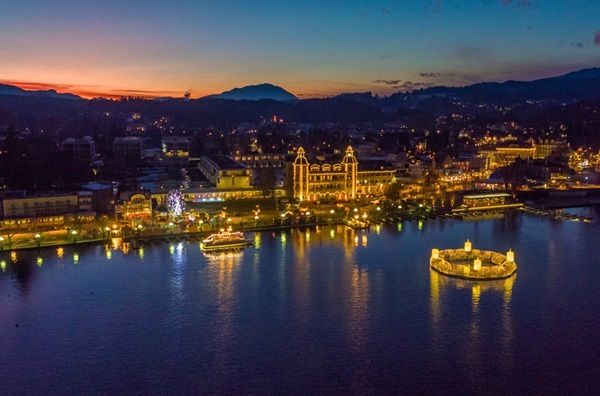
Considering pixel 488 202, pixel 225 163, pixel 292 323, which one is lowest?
pixel 292 323

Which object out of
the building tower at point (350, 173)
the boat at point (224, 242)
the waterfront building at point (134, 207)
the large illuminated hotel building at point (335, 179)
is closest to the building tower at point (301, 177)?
the large illuminated hotel building at point (335, 179)

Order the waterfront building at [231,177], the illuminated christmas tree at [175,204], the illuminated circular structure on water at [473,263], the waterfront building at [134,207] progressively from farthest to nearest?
the waterfront building at [231,177] → the illuminated christmas tree at [175,204] → the waterfront building at [134,207] → the illuminated circular structure on water at [473,263]

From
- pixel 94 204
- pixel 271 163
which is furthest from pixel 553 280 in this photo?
pixel 271 163

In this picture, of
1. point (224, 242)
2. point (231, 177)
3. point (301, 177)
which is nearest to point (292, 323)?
point (224, 242)

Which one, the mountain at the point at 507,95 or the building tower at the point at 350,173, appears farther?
the mountain at the point at 507,95

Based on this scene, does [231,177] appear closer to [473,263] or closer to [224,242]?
[224,242]

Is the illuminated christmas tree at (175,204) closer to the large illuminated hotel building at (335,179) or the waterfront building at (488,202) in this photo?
the large illuminated hotel building at (335,179)
